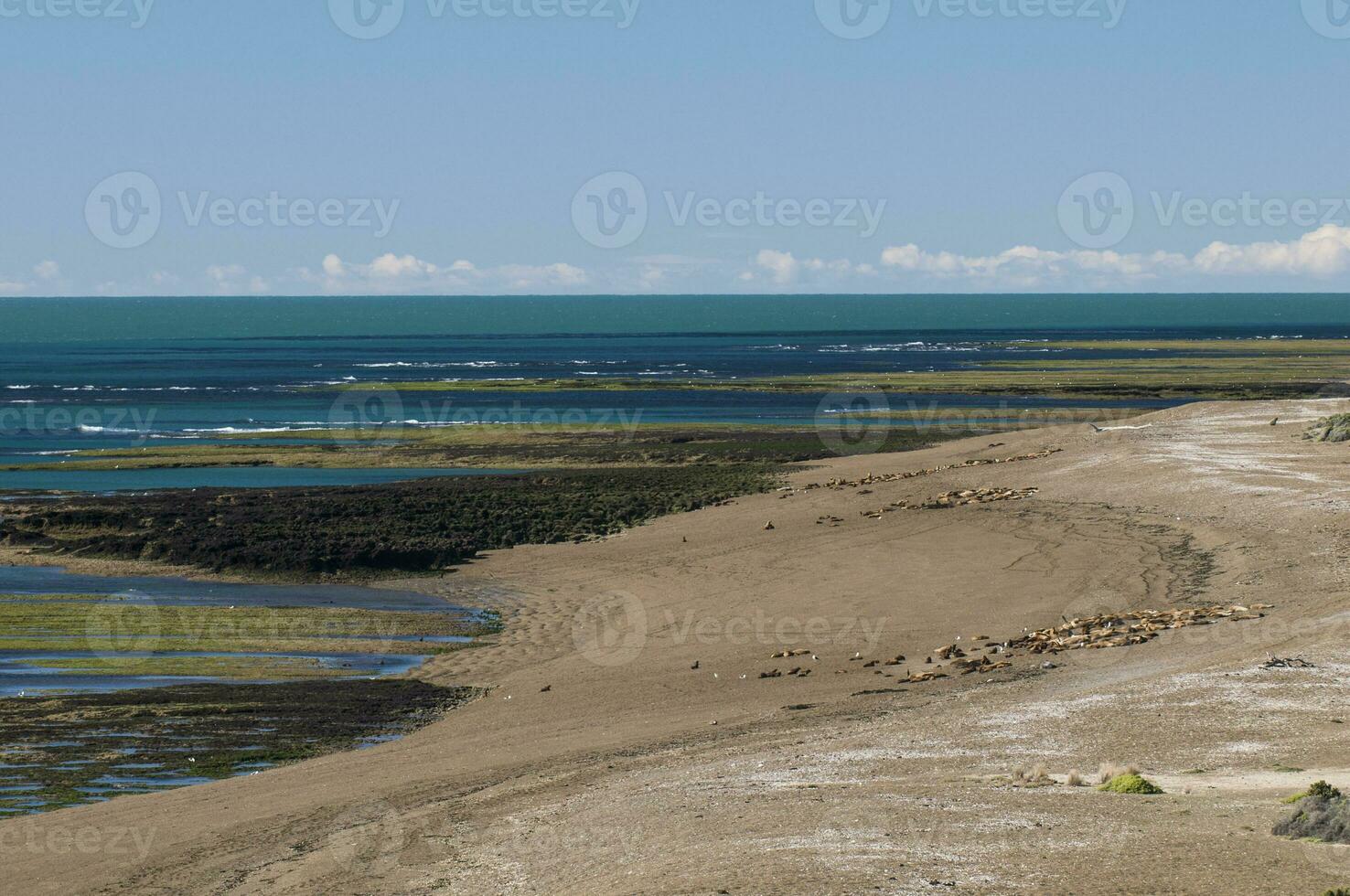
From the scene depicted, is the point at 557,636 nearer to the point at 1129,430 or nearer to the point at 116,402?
the point at 1129,430

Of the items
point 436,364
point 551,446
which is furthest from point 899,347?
point 551,446

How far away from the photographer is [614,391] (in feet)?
364

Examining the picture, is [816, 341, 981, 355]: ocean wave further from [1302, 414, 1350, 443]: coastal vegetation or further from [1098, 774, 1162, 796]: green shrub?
[1098, 774, 1162, 796]: green shrub

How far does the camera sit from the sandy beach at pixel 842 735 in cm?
1695

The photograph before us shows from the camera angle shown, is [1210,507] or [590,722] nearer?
[590,722]

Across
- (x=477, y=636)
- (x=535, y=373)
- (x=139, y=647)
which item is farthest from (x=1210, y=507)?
(x=535, y=373)

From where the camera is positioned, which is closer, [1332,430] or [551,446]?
[1332,430]

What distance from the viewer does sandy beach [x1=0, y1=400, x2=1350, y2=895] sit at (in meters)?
17.0

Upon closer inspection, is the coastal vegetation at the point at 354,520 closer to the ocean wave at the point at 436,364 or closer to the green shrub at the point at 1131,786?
the green shrub at the point at 1131,786

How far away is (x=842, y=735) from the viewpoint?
24109 millimetres

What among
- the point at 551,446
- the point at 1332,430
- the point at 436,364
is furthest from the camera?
the point at 436,364

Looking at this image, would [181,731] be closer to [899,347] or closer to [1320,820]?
[1320,820]

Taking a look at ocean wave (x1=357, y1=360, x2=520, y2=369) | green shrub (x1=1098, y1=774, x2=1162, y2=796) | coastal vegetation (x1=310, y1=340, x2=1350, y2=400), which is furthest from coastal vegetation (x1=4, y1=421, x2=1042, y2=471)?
ocean wave (x1=357, y1=360, x2=520, y2=369)

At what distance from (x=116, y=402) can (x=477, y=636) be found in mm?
77661
